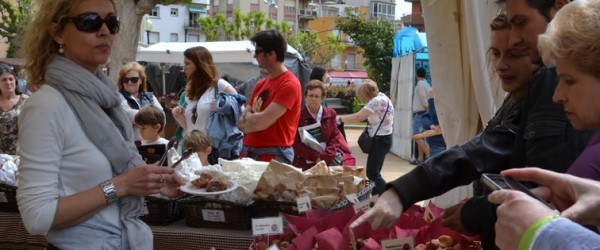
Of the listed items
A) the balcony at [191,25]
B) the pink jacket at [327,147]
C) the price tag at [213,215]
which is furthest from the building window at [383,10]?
the price tag at [213,215]

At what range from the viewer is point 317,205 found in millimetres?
2674

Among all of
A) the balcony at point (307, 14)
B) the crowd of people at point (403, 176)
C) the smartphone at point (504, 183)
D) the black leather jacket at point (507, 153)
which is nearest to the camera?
the smartphone at point (504, 183)

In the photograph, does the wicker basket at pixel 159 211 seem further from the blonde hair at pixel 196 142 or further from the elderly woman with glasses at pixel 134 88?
the elderly woman with glasses at pixel 134 88

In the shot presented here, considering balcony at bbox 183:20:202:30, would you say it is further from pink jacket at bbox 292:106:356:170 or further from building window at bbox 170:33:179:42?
pink jacket at bbox 292:106:356:170

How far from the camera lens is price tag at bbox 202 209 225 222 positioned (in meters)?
2.90

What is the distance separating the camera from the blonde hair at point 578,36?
1.11 m

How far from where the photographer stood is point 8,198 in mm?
3285

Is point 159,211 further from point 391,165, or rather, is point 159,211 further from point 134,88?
point 391,165

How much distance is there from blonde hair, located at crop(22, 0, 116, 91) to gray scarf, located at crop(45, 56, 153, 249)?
→ 2.6 inches

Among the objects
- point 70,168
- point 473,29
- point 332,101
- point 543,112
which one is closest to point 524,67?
point 543,112

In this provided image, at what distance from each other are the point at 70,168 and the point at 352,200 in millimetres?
1120

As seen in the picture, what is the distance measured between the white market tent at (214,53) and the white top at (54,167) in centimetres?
937

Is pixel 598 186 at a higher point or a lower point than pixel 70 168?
higher

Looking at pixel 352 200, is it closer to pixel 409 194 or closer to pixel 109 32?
pixel 409 194
